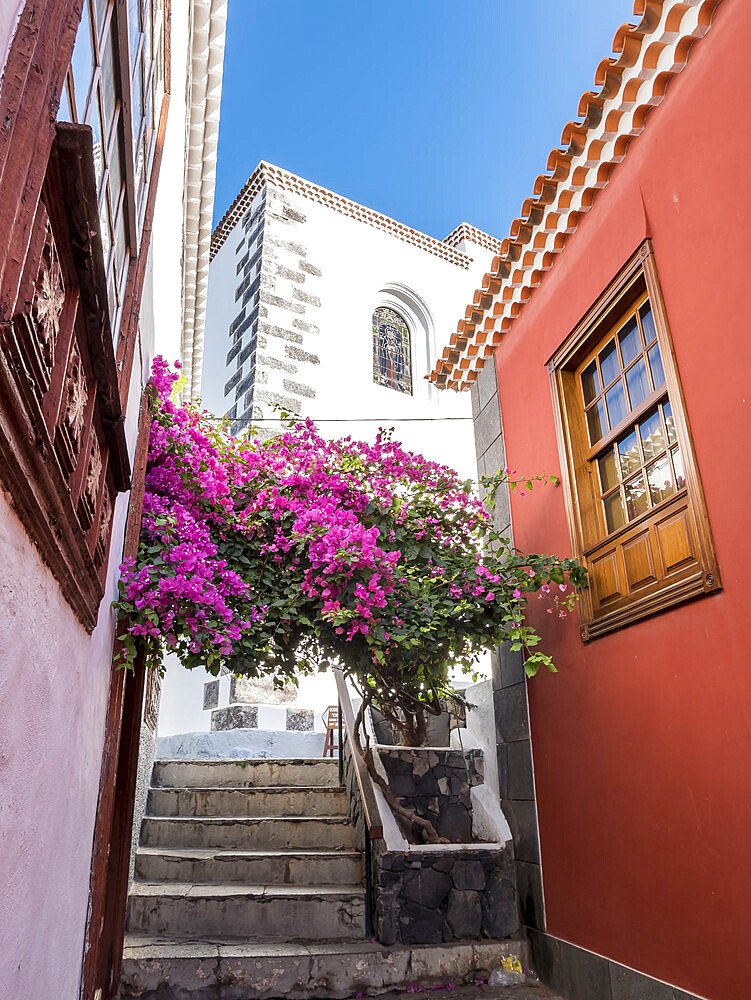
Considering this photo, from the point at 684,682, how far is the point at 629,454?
1353mm

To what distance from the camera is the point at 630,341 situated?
13.6 ft

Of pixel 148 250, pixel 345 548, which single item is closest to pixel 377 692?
pixel 345 548

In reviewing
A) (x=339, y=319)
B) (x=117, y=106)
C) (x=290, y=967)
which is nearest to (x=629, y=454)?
(x=117, y=106)

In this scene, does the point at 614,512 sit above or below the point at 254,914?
above

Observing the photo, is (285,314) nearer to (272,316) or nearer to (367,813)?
(272,316)

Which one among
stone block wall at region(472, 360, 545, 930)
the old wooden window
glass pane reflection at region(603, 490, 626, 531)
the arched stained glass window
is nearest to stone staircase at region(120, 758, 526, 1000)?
stone block wall at region(472, 360, 545, 930)

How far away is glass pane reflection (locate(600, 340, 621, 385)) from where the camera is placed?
430 cm

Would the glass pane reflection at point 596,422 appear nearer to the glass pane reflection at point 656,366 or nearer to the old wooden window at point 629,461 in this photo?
the old wooden window at point 629,461

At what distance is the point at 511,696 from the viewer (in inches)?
194

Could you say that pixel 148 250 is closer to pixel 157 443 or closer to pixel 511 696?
pixel 157 443

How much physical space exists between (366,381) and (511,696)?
679 centimetres

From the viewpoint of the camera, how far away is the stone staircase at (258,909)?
3.98 meters

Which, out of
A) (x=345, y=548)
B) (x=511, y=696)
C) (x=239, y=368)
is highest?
(x=239, y=368)

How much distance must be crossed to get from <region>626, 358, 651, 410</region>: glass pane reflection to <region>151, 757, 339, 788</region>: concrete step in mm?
3981
